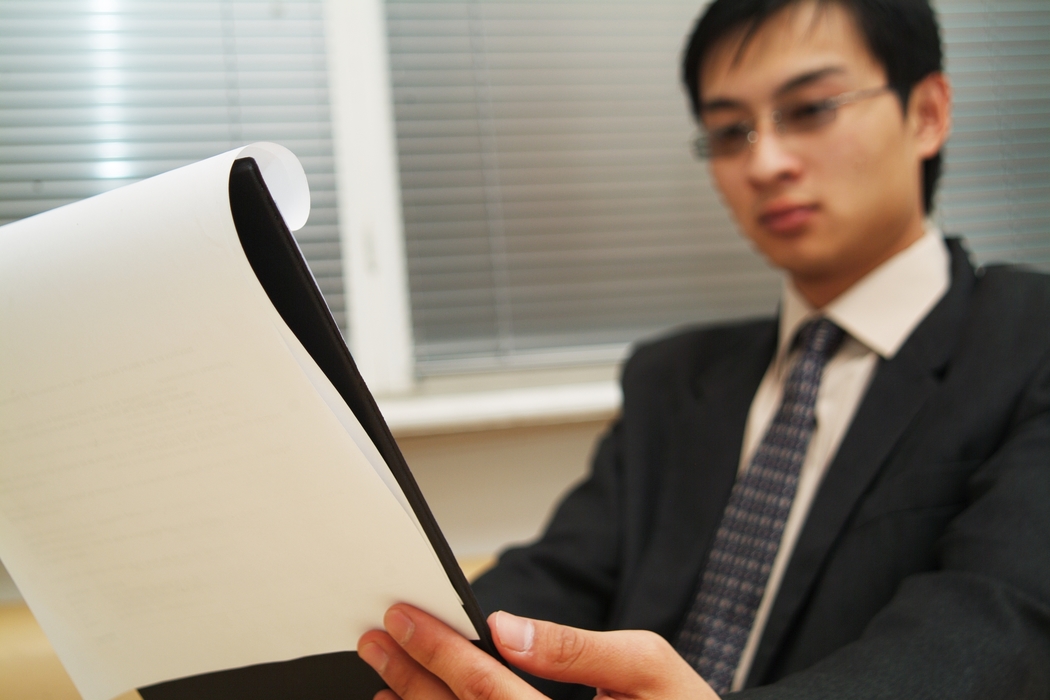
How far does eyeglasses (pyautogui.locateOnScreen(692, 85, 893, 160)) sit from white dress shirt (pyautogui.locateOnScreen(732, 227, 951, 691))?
21 centimetres

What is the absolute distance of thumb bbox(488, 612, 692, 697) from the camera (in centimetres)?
44

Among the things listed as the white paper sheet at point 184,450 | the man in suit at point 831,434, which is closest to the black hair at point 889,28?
the man in suit at point 831,434

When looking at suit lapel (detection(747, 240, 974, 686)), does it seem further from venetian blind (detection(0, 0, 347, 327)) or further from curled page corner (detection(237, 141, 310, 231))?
venetian blind (detection(0, 0, 347, 327))

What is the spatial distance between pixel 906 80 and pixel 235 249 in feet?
3.09

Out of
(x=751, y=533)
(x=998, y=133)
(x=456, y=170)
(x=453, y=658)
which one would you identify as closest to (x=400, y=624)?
(x=453, y=658)

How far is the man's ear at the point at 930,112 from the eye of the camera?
976 mm

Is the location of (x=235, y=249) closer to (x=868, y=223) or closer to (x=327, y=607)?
(x=327, y=607)

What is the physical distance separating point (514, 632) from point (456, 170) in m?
1.18

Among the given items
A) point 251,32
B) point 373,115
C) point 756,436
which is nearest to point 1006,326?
point 756,436

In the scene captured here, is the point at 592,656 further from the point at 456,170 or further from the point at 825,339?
the point at 456,170

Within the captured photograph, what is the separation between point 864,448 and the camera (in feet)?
2.64

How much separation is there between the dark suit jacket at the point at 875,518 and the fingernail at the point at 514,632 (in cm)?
19

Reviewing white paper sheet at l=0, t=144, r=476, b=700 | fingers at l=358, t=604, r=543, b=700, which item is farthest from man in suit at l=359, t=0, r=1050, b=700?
white paper sheet at l=0, t=144, r=476, b=700

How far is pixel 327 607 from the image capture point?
0.45 metres
